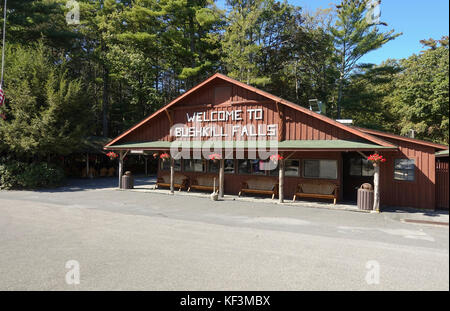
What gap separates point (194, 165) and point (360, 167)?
9.97 m

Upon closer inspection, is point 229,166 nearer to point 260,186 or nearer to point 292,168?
point 260,186

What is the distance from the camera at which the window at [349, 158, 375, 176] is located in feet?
50.8

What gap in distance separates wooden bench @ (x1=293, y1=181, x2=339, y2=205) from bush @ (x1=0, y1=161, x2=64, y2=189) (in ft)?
52.4

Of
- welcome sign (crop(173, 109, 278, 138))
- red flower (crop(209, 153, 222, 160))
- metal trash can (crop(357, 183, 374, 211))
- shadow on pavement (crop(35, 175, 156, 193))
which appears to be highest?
welcome sign (crop(173, 109, 278, 138))

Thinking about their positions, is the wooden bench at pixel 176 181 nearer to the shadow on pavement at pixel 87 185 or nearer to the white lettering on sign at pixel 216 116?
the shadow on pavement at pixel 87 185

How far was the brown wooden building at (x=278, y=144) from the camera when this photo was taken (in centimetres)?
1340

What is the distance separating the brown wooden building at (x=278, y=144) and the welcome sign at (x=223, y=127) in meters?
0.05

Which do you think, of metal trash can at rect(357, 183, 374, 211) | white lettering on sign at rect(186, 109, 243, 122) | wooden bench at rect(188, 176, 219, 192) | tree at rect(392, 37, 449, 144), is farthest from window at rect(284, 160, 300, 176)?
tree at rect(392, 37, 449, 144)

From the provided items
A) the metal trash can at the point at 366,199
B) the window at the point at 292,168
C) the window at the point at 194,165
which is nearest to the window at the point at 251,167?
the window at the point at 292,168

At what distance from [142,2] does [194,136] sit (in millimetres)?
24415

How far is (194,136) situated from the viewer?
714 inches

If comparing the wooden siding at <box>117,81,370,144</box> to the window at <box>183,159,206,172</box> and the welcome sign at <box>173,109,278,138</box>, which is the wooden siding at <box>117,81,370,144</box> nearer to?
the welcome sign at <box>173,109,278,138</box>

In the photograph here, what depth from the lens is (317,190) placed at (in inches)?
606
